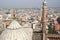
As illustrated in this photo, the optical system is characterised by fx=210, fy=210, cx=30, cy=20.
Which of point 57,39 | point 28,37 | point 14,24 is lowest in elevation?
point 57,39

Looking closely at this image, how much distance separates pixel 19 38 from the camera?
5.11m

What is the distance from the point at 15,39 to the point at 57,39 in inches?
108

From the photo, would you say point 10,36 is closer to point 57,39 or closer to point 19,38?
point 19,38

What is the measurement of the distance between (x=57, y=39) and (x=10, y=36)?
8.97 feet

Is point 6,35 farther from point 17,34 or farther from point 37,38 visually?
point 37,38

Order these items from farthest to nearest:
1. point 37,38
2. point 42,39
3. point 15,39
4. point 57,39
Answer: point 57,39 < point 37,38 < point 42,39 < point 15,39

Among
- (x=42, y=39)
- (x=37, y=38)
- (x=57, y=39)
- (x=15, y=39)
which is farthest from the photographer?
(x=57, y=39)

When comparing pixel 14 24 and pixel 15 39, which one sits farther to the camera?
pixel 14 24

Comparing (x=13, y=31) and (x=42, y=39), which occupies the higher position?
(x=13, y=31)

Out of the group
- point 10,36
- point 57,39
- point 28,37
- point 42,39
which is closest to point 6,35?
point 10,36

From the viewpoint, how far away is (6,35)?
521 cm

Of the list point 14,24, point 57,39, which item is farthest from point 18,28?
point 57,39

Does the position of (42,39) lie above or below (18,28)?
below

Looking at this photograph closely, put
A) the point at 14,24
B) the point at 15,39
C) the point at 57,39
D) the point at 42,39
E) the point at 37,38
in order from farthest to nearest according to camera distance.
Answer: the point at 57,39 < the point at 37,38 < the point at 42,39 < the point at 14,24 < the point at 15,39
